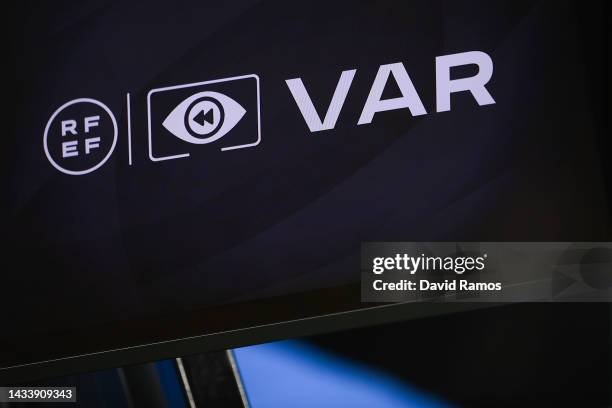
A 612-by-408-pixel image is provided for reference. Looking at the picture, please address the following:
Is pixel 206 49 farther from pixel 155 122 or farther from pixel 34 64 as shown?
pixel 34 64

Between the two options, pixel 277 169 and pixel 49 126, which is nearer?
pixel 277 169

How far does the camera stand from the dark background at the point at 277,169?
121 cm

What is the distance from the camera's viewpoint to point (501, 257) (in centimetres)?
121

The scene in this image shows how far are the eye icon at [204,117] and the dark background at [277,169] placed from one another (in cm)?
4

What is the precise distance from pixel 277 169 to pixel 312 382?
40cm

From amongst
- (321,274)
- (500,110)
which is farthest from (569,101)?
(321,274)

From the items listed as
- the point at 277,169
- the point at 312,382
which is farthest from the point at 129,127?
the point at 312,382

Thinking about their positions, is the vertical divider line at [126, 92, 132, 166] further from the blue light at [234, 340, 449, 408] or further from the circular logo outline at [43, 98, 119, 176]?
the blue light at [234, 340, 449, 408]

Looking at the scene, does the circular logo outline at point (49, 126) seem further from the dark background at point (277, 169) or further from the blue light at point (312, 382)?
the blue light at point (312, 382)

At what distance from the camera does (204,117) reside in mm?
1397

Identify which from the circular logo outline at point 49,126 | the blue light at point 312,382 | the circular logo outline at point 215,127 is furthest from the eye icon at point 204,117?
the blue light at point 312,382

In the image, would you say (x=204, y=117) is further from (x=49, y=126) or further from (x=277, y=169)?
(x=49, y=126)

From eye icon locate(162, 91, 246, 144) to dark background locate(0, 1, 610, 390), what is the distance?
39 mm

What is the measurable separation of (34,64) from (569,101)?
1.08 meters
